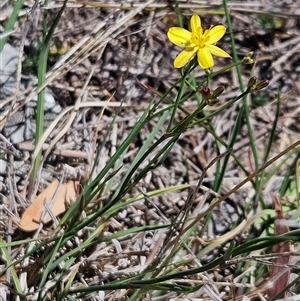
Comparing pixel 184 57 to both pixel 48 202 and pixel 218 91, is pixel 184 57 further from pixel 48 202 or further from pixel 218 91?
pixel 48 202

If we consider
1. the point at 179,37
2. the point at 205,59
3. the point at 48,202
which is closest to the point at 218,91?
the point at 205,59

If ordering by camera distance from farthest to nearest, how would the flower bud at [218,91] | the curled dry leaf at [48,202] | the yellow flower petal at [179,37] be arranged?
the curled dry leaf at [48,202], the yellow flower petal at [179,37], the flower bud at [218,91]

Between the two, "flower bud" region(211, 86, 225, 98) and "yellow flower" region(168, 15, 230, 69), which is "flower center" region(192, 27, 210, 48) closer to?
"yellow flower" region(168, 15, 230, 69)

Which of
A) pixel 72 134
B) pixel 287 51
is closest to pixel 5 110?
pixel 72 134

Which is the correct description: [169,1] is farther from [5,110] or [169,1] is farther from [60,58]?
[5,110]

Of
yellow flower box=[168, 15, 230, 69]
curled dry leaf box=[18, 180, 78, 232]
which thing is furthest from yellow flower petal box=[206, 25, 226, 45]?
curled dry leaf box=[18, 180, 78, 232]

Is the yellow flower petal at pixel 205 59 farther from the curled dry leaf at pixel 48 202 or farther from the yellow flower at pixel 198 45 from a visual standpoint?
the curled dry leaf at pixel 48 202

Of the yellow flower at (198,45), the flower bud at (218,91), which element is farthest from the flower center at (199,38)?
the flower bud at (218,91)
